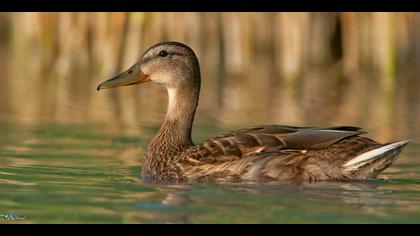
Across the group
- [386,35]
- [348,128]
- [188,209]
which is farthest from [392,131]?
[188,209]

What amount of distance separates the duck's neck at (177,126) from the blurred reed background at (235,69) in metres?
2.01

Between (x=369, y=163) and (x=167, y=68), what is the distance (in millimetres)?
2138

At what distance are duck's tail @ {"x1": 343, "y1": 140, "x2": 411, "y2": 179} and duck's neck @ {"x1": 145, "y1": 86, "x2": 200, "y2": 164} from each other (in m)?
1.53

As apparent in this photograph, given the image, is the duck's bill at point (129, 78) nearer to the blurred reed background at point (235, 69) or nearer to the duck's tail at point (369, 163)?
Answer: the blurred reed background at point (235, 69)

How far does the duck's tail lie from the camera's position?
9008mm

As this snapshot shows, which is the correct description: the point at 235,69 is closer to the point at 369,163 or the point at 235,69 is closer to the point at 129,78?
the point at 129,78

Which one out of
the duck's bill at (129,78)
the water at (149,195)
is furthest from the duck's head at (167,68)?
the water at (149,195)

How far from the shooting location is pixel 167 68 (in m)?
10.2

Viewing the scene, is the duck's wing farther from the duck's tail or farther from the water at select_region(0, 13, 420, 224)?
the water at select_region(0, 13, 420, 224)

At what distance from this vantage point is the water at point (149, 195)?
7.29 m

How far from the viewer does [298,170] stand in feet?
30.0

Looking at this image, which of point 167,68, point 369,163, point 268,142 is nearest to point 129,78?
point 167,68

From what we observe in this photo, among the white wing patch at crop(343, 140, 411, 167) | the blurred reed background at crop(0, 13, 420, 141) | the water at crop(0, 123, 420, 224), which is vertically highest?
the blurred reed background at crop(0, 13, 420, 141)

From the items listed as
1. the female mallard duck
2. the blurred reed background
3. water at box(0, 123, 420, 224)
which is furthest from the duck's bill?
the blurred reed background
